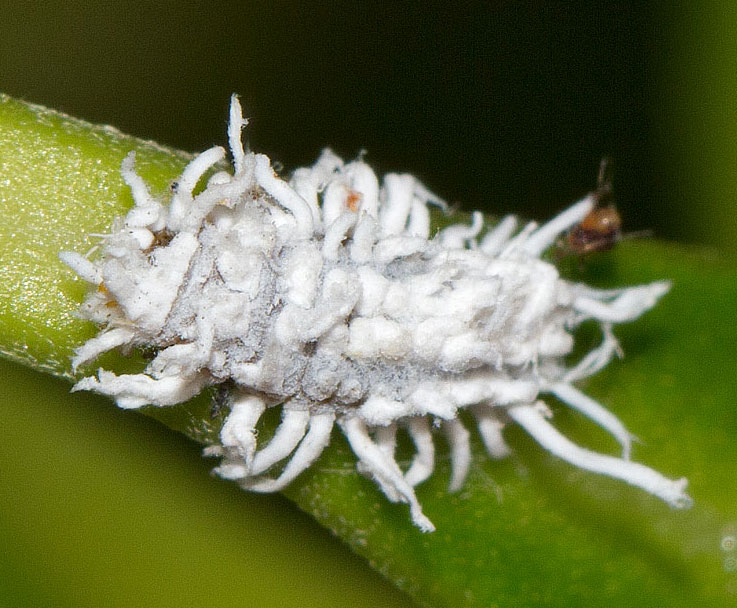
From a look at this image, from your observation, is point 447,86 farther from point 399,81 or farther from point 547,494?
point 547,494

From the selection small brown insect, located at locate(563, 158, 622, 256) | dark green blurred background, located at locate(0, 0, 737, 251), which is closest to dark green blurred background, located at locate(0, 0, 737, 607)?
dark green blurred background, located at locate(0, 0, 737, 251)

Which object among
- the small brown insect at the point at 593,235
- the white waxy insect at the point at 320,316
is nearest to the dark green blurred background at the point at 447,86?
the small brown insect at the point at 593,235

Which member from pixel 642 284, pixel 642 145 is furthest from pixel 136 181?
pixel 642 145

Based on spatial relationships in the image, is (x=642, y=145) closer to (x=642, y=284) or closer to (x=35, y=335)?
(x=642, y=284)

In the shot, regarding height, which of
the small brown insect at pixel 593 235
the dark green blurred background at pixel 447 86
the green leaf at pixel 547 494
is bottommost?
the green leaf at pixel 547 494

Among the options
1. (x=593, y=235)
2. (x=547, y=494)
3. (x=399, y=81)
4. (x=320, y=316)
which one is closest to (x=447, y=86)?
(x=399, y=81)

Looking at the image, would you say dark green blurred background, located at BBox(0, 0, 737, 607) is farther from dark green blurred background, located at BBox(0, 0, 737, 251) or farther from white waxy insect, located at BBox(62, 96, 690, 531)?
white waxy insect, located at BBox(62, 96, 690, 531)

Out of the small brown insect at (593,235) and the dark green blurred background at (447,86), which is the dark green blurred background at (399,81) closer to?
the dark green blurred background at (447,86)
